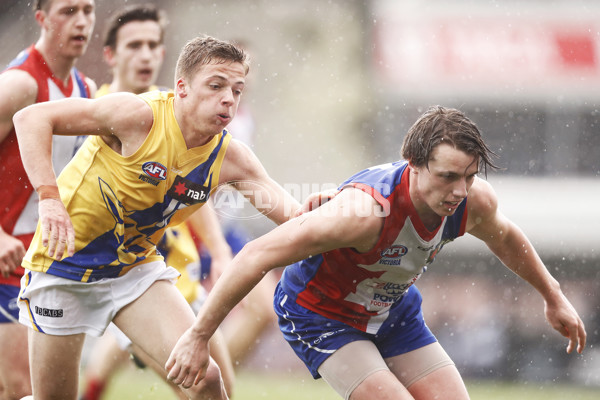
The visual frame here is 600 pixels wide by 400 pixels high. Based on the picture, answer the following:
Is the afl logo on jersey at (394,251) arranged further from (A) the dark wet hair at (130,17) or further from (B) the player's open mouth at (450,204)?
(A) the dark wet hair at (130,17)

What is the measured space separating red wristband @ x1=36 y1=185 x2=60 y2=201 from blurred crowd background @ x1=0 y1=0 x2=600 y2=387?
7.10 meters

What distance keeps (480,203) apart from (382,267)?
1.76ft

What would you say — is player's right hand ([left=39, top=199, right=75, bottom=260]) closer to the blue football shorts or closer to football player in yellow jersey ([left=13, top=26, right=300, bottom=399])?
football player in yellow jersey ([left=13, top=26, right=300, bottom=399])

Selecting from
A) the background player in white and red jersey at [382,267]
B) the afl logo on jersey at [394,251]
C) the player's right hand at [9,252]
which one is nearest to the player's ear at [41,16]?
the player's right hand at [9,252]

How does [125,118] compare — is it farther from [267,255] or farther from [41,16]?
[41,16]

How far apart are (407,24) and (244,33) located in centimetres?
498

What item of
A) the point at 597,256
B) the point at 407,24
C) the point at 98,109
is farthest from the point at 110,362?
the point at 407,24

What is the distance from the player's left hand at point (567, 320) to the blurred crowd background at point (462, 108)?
22.9 feet

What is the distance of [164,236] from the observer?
6.16 metres

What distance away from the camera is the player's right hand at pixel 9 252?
15.5 ft

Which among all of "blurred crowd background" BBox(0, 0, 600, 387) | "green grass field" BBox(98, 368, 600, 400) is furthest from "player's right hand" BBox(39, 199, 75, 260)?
"blurred crowd background" BBox(0, 0, 600, 387)

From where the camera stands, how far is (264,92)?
73.4 ft

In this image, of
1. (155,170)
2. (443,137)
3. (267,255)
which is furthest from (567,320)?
(155,170)

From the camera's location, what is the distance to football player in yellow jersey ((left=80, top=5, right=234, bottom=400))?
5789 mm
